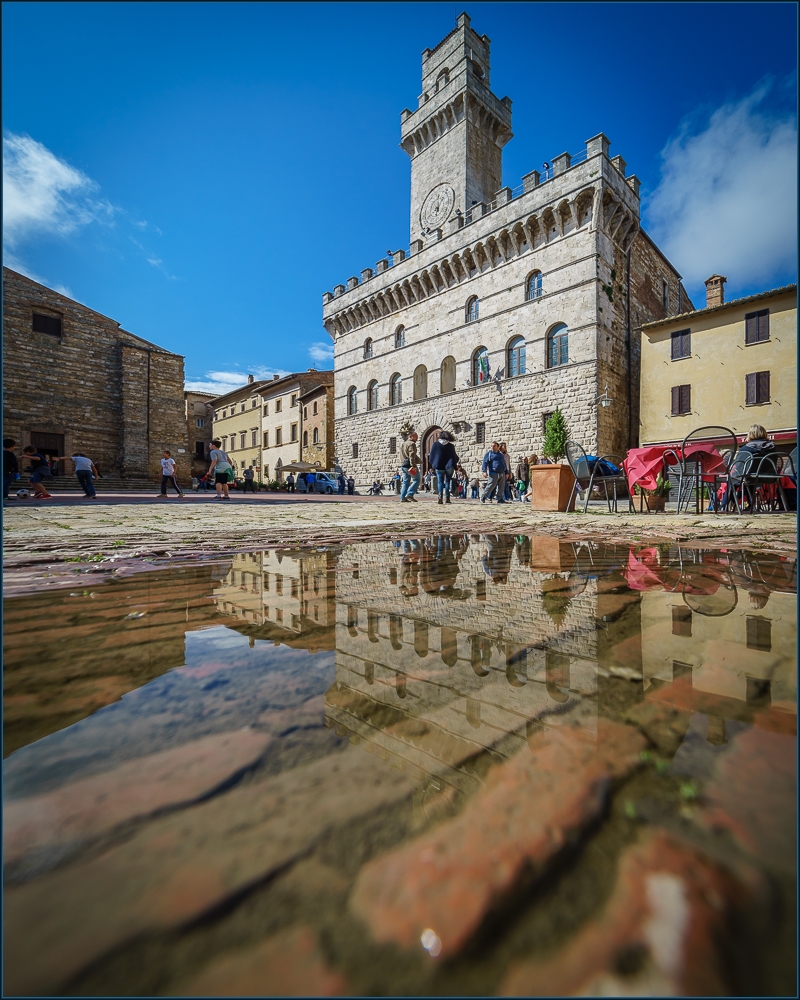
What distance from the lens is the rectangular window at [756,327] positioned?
47.5 ft

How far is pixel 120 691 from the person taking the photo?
2.63ft

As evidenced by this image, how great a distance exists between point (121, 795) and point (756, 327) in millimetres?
19773

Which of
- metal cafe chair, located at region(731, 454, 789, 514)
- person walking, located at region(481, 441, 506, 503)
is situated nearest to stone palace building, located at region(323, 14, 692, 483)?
person walking, located at region(481, 441, 506, 503)

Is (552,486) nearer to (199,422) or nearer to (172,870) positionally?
(172,870)

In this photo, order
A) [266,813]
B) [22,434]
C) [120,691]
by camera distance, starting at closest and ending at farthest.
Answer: [266,813]
[120,691]
[22,434]

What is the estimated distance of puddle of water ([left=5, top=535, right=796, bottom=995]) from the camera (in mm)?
352

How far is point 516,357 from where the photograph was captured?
722 inches

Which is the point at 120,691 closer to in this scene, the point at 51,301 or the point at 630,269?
the point at 630,269

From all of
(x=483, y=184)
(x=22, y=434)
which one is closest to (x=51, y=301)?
(x=22, y=434)

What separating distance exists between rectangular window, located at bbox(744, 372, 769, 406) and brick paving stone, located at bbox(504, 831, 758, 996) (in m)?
18.6

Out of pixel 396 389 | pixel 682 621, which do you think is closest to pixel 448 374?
pixel 396 389

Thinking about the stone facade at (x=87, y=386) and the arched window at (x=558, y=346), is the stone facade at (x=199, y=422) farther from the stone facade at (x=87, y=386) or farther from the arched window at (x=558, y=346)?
the arched window at (x=558, y=346)

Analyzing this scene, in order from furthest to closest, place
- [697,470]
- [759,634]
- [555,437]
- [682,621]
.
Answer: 1. [555,437]
2. [697,470]
3. [682,621]
4. [759,634]

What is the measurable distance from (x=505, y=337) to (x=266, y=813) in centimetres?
1982
